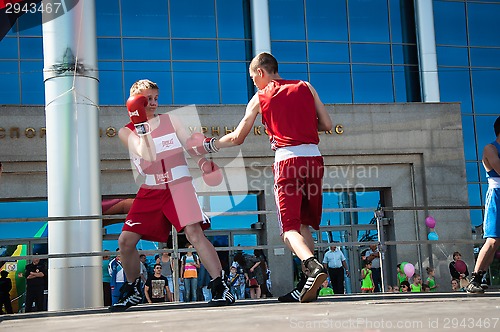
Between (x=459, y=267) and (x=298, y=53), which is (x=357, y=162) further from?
(x=459, y=267)

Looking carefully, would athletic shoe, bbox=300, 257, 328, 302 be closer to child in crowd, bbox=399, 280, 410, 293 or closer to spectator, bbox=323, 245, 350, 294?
child in crowd, bbox=399, 280, 410, 293

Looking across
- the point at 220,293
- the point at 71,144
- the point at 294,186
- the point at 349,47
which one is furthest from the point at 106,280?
the point at 349,47

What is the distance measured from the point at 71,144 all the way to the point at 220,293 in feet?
8.79

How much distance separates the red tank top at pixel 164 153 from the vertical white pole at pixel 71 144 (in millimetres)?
1919

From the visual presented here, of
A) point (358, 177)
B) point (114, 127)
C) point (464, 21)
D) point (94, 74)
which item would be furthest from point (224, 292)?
point (464, 21)

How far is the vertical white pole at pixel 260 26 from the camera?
21266mm

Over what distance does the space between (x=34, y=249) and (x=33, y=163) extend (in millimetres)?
2354

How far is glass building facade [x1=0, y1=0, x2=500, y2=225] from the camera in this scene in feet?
68.2

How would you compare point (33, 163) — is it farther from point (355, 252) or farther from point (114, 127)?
point (355, 252)

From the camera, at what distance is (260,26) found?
21328 millimetres

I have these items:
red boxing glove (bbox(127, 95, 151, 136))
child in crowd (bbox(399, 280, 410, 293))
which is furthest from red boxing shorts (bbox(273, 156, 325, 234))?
child in crowd (bbox(399, 280, 410, 293))

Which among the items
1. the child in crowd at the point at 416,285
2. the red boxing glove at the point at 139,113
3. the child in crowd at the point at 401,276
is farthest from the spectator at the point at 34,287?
the red boxing glove at the point at 139,113

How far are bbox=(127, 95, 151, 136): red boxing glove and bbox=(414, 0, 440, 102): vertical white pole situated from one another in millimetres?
17793

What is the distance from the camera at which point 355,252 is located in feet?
64.6
